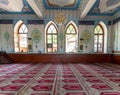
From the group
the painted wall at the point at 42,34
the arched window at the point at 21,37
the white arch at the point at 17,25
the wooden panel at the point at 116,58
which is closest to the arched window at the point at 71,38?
the painted wall at the point at 42,34

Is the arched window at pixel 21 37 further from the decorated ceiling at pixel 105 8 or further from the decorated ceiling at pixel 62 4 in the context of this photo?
the decorated ceiling at pixel 105 8

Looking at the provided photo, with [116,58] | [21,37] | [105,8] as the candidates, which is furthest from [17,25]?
[116,58]

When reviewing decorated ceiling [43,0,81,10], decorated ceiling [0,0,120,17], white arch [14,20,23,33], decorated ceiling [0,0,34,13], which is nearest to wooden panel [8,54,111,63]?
white arch [14,20,23,33]

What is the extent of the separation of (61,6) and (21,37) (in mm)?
4101

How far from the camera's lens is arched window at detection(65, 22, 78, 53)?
475 inches

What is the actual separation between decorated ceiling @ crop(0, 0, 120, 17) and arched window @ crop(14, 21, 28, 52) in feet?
4.20

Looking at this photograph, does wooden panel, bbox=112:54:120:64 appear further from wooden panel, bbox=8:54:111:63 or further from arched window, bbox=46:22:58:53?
arched window, bbox=46:22:58:53

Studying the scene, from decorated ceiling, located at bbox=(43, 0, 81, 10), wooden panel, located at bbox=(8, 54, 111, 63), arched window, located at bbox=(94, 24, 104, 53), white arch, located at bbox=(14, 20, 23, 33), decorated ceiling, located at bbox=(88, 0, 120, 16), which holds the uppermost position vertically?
decorated ceiling, located at bbox=(43, 0, 81, 10)

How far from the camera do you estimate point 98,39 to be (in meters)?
12.1

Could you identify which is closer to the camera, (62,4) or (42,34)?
(62,4)

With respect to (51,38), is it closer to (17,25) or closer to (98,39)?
(17,25)

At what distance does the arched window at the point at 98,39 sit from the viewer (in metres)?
12.0

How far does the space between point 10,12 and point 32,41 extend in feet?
8.95

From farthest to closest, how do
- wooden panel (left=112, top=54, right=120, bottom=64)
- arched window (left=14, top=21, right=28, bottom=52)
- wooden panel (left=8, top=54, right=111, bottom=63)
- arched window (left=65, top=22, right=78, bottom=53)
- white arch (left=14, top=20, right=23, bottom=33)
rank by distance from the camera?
1. arched window (left=65, top=22, right=78, bottom=53)
2. arched window (left=14, top=21, right=28, bottom=52)
3. white arch (left=14, top=20, right=23, bottom=33)
4. wooden panel (left=8, top=54, right=111, bottom=63)
5. wooden panel (left=112, top=54, right=120, bottom=64)
